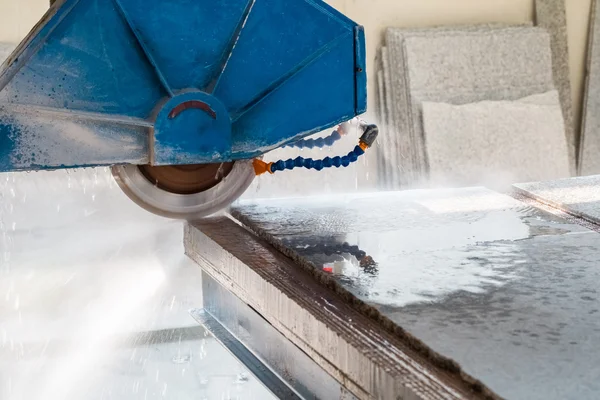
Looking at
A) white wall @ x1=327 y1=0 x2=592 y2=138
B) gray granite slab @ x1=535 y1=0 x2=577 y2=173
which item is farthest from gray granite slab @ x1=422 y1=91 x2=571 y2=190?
white wall @ x1=327 y1=0 x2=592 y2=138

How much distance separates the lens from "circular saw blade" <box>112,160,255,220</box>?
8.71 ft

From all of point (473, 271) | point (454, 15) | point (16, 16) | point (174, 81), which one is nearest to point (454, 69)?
point (454, 15)

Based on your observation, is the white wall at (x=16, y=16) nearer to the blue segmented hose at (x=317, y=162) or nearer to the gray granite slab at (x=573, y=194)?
the blue segmented hose at (x=317, y=162)

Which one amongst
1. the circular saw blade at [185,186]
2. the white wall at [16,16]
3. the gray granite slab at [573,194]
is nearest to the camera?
the circular saw blade at [185,186]

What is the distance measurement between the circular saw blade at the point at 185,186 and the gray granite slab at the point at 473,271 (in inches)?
4.5

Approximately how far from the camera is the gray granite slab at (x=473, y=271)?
152cm

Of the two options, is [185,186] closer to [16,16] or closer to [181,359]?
[181,359]

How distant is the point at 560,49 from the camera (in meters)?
6.29

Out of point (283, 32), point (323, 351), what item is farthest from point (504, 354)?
point (283, 32)

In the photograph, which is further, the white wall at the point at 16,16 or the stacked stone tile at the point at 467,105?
the stacked stone tile at the point at 467,105

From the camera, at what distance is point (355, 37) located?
263 centimetres

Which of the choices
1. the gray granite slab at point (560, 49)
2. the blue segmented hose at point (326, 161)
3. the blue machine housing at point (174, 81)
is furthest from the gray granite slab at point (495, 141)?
the blue machine housing at point (174, 81)

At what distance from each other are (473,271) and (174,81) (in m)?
0.99

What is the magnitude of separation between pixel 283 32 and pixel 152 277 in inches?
82.7
